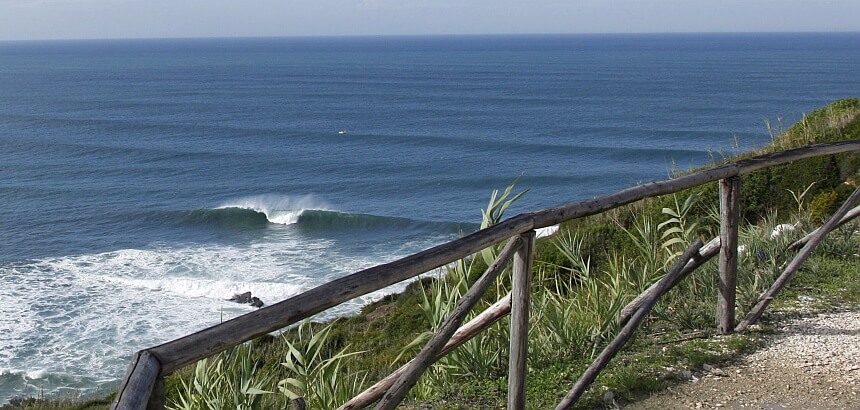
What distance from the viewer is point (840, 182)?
514 inches

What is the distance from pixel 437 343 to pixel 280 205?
98.0ft

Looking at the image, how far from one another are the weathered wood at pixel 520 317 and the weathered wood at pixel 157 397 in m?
1.85

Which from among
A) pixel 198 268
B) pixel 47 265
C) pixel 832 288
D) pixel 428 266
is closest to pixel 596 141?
pixel 198 268

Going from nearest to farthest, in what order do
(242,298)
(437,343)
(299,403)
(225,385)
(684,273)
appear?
(299,403) < (437,343) < (225,385) < (684,273) < (242,298)

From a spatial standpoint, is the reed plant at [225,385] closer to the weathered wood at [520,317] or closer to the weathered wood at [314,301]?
the weathered wood at [314,301]

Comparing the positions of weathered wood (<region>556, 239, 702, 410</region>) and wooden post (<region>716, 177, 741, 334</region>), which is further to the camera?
wooden post (<region>716, 177, 741, 334</region>)

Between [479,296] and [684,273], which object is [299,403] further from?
[684,273]

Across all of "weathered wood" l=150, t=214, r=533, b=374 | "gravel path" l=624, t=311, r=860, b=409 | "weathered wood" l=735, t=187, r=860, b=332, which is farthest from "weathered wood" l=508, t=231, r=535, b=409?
"weathered wood" l=735, t=187, r=860, b=332

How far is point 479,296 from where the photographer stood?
3660 mm

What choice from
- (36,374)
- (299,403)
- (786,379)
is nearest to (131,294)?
(36,374)

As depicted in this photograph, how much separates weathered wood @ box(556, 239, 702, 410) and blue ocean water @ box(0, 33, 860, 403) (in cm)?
1289

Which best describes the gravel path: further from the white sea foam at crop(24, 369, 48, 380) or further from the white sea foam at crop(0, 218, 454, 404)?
the white sea foam at crop(24, 369, 48, 380)

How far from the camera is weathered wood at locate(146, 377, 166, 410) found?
2.37 m

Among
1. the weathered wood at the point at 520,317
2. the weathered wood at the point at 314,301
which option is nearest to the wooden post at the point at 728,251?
the weathered wood at the point at 520,317
